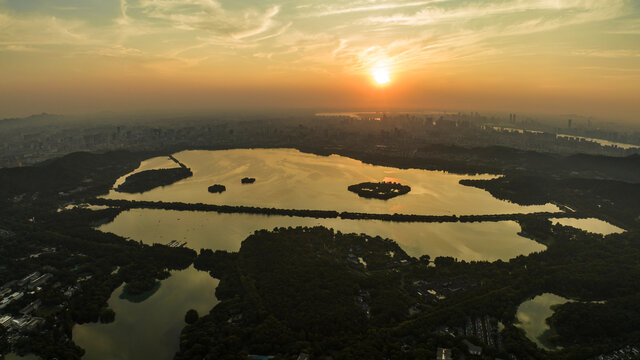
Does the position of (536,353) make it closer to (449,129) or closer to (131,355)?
(131,355)

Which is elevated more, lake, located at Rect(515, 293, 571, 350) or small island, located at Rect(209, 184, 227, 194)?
small island, located at Rect(209, 184, 227, 194)

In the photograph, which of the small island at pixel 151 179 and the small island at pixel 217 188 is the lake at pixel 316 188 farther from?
the small island at pixel 151 179

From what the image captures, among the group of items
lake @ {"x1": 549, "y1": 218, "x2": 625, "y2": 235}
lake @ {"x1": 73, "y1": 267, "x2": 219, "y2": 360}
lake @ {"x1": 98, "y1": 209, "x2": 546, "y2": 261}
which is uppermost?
lake @ {"x1": 549, "y1": 218, "x2": 625, "y2": 235}

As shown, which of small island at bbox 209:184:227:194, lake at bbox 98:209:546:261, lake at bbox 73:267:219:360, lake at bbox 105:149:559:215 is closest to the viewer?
lake at bbox 73:267:219:360

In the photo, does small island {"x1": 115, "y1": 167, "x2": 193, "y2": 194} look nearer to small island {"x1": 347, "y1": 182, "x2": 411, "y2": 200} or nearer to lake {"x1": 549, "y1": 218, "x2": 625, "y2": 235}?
small island {"x1": 347, "y1": 182, "x2": 411, "y2": 200}

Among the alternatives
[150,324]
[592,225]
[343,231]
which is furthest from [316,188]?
[592,225]

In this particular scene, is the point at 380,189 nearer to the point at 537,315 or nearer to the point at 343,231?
the point at 343,231

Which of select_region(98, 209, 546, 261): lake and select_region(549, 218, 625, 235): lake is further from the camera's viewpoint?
select_region(549, 218, 625, 235): lake

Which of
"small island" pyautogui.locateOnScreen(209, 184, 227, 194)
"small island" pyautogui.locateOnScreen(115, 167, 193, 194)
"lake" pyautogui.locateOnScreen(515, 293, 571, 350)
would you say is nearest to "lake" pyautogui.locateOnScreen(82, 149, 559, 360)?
"small island" pyautogui.locateOnScreen(209, 184, 227, 194)
